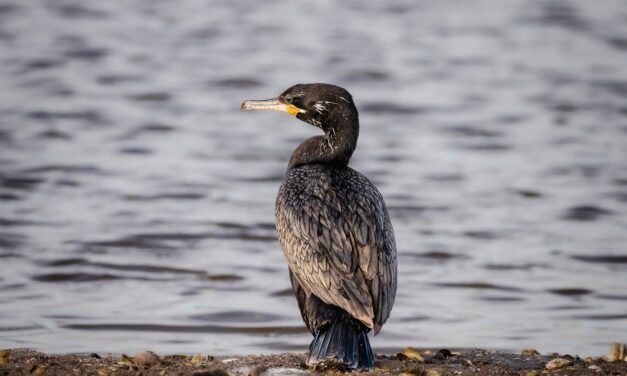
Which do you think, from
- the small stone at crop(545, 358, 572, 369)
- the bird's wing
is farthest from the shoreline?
the bird's wing

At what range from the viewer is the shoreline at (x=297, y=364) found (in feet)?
22.5

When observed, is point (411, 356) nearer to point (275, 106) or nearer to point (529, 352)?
point (529, 352)

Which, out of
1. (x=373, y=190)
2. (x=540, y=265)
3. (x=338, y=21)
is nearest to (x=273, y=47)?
(x=338, y=21)

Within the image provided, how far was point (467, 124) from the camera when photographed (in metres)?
16.0

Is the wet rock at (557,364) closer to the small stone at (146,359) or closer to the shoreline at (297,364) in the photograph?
the shoreline at (297,364)

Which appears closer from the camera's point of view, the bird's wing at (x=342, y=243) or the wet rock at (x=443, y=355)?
the bird's wing at (x=342, y=243)

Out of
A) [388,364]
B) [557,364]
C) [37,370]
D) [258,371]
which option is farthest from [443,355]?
[37,370]

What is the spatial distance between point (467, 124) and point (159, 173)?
4514 mm

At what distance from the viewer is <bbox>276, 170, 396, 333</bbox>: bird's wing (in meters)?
6.97

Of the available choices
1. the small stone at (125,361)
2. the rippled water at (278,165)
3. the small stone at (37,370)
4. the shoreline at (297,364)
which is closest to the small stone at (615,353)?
the shoreline at (297,364)

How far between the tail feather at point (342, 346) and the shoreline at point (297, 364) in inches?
2.4

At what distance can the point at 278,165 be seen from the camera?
13875 millimetres

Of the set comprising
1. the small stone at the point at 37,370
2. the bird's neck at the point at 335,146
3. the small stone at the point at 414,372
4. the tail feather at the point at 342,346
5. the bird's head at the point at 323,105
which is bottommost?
the small stone at the point at 414,372

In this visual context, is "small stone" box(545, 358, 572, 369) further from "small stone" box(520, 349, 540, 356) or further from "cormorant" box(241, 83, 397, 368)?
"cormorant" box(241, 83, 397, 368)
